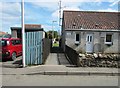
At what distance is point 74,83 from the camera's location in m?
6.72

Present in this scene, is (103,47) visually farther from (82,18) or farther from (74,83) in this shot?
(74,83)

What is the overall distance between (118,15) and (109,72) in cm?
1822

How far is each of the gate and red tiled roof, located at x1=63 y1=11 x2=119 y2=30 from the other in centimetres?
997

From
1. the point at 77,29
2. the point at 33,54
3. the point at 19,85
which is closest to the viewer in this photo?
the point at 19,85

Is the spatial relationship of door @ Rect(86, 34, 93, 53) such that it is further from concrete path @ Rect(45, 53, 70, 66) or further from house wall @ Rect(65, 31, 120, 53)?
concrete path @ Rect(45, 53, 70, 66)

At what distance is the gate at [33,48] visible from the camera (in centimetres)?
1048

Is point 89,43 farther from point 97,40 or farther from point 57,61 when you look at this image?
point 57,61

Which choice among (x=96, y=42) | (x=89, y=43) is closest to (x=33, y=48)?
(x=89, y=43)

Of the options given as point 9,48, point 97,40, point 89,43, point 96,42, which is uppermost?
point 97,40

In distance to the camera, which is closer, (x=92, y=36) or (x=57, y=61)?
(x=57, y=61)

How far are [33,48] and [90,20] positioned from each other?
13437 mm

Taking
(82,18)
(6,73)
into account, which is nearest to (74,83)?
(6,73)

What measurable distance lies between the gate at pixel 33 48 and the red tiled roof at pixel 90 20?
9973mm

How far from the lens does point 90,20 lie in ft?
73.4
